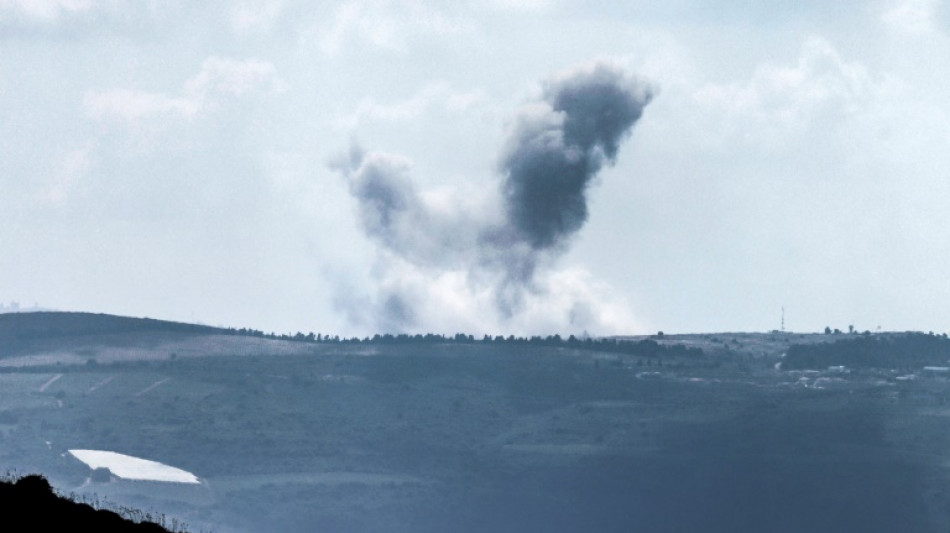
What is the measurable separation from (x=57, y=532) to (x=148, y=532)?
3.29 meters

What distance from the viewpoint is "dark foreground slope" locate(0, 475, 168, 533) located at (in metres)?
67.4

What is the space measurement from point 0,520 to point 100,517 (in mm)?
3745

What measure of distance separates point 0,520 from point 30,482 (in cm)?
335

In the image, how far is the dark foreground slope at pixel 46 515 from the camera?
67375 mm

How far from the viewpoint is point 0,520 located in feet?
220

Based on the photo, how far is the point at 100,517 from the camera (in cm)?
6912

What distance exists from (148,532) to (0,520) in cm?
518

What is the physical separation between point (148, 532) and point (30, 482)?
516 cm

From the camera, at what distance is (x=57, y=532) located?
220 feet

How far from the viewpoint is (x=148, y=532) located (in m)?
68.5

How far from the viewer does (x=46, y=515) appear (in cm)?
6856

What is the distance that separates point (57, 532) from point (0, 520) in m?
2.04
